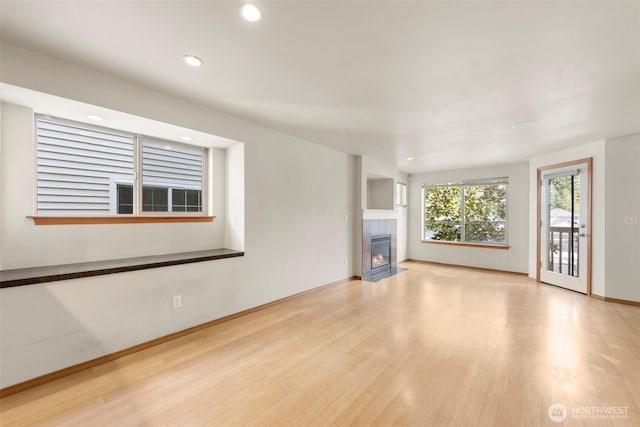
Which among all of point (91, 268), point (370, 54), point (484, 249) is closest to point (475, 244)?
point (484, 249)

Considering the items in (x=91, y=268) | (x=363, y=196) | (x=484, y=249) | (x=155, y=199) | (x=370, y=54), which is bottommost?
(x=484, y=249)

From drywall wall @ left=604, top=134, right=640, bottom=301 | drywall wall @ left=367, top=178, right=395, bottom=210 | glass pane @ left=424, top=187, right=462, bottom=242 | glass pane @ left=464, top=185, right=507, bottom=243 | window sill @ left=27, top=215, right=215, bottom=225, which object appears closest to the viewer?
window sill @ left=27, top=215, right=215, bottom=225

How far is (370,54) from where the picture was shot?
6.12 feet

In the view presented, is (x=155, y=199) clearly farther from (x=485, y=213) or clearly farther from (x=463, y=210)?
(x=485, y=213)

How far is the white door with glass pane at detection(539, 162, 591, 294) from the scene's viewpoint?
13.7 feet

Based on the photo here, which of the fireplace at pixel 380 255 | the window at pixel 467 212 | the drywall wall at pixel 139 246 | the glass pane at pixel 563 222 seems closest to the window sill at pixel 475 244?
the window at pixel 467 212

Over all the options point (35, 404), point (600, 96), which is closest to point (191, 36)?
point (35, 404)

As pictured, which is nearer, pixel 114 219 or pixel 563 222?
pixel 114 219

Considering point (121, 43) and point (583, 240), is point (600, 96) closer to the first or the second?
point (583, 240)

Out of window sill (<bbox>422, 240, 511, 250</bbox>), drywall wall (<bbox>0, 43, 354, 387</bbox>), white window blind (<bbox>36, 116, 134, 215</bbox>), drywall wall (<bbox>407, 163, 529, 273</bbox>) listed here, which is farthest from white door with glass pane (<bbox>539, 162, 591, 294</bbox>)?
white window blind (<bbox>36, 116, 134, 215</bbox>)

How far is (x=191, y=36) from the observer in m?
1.71

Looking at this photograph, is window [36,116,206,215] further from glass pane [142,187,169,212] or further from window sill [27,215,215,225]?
window sill [27,215,215,225]

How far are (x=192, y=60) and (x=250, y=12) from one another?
0.73 m

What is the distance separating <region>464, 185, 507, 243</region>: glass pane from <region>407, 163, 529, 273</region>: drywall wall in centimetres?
19
